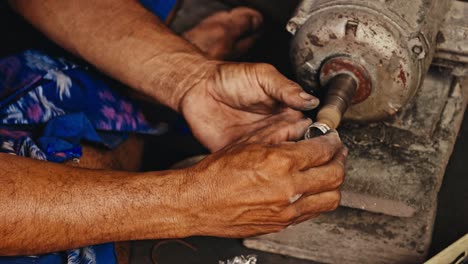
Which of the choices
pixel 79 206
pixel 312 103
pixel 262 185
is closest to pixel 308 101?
pixel 312 103

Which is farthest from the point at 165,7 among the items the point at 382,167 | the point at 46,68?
the point at 382,167

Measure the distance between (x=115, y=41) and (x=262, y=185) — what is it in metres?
0.68

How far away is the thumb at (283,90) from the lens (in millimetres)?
1562

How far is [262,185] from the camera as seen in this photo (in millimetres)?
1397

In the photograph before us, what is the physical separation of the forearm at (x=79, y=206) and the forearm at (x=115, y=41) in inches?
16.0

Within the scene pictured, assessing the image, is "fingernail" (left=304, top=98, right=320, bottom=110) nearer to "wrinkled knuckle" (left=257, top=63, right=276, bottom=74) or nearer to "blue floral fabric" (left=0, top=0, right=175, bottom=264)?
"wrinkled knuckle" (left=257, top=63, right=276, bottom=74)

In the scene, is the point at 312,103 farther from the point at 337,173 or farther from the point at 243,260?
the point at 243,260

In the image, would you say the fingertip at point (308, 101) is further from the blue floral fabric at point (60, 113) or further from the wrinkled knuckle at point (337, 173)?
the blue floral fabric at point (60, 113)

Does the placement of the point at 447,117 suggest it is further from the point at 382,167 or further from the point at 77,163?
the point at 77,163

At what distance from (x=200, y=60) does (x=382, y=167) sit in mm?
537

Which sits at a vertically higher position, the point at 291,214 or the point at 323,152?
the point at 323,152

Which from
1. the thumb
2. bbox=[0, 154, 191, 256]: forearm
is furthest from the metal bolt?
bbox=[0, 154, 191, 256]: forearm

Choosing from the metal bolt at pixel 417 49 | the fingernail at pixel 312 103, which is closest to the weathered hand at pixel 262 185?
the fingernail at pixel 312 103

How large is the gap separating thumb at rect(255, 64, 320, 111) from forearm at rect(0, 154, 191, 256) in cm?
30
